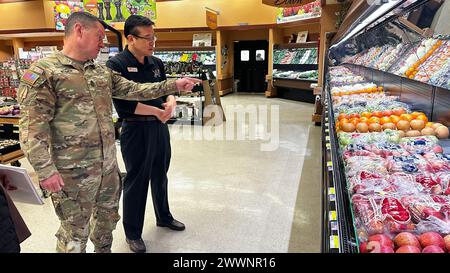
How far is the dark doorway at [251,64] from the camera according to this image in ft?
45.4

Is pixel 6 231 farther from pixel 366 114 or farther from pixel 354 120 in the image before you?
pixel 366 114

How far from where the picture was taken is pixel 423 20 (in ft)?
8.85

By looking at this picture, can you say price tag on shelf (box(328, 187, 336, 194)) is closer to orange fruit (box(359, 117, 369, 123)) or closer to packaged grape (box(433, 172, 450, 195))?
packaged grape (box(433, 172, 450, 195))

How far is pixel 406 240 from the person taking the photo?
1.00 m

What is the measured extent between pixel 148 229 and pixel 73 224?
1123 millimetres

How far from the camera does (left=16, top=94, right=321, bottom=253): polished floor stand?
8.83 ft

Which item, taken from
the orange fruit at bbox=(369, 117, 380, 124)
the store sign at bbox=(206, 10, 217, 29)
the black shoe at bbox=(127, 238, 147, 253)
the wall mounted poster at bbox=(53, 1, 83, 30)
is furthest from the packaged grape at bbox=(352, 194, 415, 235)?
the wall mounted poster at bbox=(53, 1, 83, 30)

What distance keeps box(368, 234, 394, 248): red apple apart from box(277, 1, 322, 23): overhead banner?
32.5 feet

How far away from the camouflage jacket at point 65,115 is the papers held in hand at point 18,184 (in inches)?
3.8

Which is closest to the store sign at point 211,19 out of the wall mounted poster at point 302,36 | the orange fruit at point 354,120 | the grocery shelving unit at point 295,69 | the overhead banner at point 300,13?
the overhead banner at point 300,13

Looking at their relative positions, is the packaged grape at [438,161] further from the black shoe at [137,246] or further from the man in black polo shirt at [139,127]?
the black shoe at [137,246]


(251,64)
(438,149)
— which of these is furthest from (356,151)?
(251,64)

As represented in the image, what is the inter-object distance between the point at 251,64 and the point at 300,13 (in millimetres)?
3806
